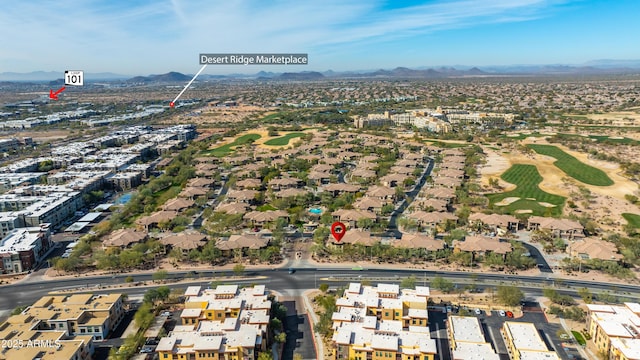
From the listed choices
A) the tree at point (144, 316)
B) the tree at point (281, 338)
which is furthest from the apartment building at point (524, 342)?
the tree at point (144, 316)

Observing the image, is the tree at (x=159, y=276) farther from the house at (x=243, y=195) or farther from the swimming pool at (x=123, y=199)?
the swimming pool at (x=123, y=199)

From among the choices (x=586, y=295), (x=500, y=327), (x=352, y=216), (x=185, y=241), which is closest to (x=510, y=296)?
(x=500, y=327)

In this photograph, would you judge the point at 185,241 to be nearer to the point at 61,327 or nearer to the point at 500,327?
the point at 61,327

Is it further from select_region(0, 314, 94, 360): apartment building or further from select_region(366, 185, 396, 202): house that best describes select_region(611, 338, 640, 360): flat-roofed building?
select_region(366, 185, 396, 202): house

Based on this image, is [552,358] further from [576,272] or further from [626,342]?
[576,272]

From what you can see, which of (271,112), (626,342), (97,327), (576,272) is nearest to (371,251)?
(576,272)

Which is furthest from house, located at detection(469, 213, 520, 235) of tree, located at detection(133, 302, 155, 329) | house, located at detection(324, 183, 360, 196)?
tree, located at detection(133, 302, 155, 329)
